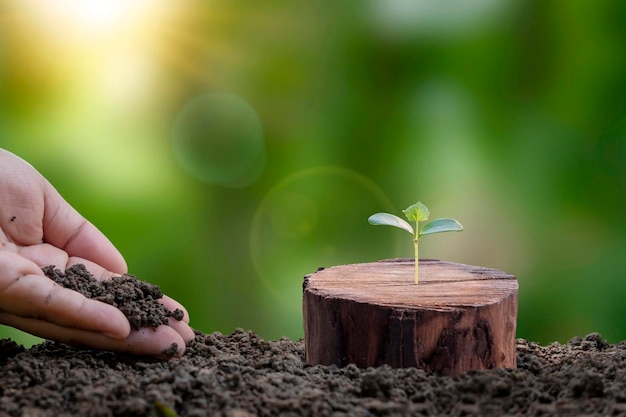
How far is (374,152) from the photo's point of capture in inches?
108

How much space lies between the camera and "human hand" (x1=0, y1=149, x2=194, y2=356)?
1.61 metres

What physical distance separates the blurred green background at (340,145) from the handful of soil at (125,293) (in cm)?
90

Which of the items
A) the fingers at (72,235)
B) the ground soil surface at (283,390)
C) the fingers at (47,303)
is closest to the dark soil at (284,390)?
the ground soil surface at (283,390)

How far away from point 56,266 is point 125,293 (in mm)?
320

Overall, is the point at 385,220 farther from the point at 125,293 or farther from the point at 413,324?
the point at 125,293

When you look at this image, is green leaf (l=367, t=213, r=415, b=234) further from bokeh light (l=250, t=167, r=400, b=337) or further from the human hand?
bokeh light (l=250, t=167, r=400, b=337)

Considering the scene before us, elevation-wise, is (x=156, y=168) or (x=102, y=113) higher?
(x=102, y=113)

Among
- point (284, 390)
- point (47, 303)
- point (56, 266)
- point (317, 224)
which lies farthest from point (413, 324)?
point (317, 224)

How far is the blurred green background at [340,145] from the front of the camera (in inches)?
105

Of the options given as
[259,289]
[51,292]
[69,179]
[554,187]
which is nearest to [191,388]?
[51,292]

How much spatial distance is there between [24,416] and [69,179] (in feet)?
5.43

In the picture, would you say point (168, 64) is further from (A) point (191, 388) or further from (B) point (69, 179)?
(A) point (191, 388)

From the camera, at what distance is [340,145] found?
108 inches

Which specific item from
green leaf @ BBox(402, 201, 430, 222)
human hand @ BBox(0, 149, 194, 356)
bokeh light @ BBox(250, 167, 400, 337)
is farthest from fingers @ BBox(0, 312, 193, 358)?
bokeh light @ BBox(250, 167, 400, 337)
